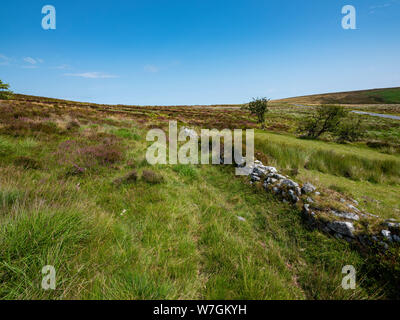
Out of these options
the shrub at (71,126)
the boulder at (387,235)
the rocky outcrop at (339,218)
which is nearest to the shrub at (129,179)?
the rocky outcrop at (339,218)

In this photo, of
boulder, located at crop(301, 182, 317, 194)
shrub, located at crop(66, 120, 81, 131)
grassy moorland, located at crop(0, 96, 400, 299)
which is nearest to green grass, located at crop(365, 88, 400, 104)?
boulder, located at crop(301, 182, 317, 194)

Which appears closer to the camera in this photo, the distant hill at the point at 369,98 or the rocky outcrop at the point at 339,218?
the rocky outcrop at the point at 339,218

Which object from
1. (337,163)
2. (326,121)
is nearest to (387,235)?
(337,163)

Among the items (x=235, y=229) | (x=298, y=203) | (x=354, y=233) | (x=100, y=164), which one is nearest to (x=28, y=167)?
(x=100, y=164)

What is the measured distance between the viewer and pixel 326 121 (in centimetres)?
1518

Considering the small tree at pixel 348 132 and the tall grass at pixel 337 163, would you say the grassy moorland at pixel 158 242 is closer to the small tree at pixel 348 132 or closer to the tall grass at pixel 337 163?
the tall grass at pixel 337 163

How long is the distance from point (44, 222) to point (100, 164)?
395 cm

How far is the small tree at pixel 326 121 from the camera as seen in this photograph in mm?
14781

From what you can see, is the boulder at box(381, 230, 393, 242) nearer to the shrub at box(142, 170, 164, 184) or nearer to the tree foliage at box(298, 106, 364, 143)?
the shrub at box(142, 170, 164, 184)

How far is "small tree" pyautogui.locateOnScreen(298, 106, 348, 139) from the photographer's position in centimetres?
1478

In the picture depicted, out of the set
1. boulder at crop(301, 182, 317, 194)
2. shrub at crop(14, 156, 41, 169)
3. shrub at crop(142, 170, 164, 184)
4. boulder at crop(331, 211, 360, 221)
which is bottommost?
boulder at crop(331, 211, 360, 221)

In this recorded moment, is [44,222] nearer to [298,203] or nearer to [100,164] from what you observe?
[100,164]
